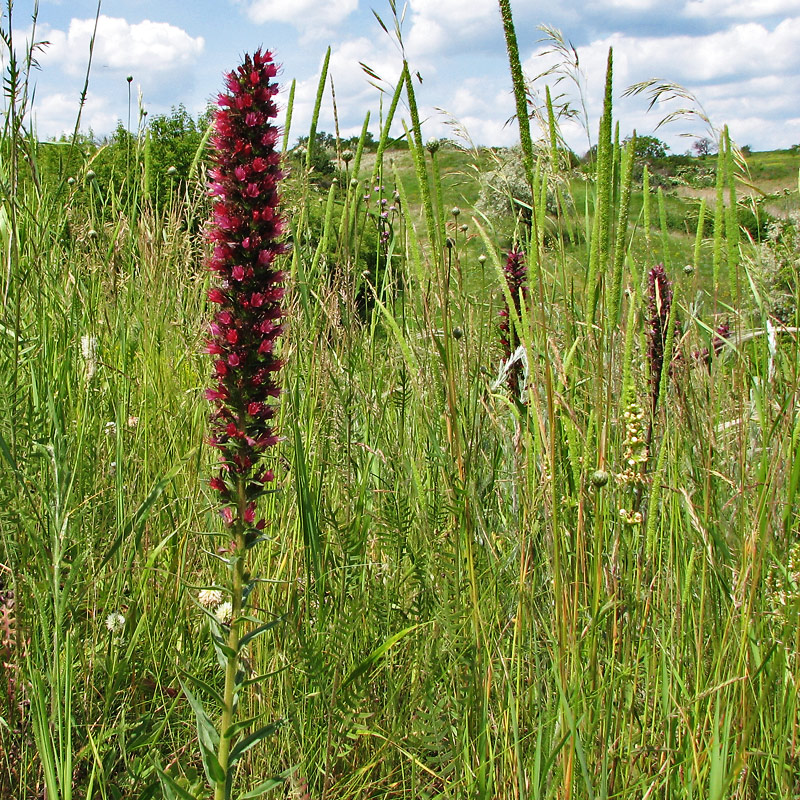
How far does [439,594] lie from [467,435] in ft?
1.20

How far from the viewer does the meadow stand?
1281mm

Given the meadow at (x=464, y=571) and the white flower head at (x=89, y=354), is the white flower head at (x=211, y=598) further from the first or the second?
the white flower head at (x=89, y=354)

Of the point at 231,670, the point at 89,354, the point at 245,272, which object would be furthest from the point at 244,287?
the point at 89,354

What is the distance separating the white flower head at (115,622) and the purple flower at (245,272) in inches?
18.8

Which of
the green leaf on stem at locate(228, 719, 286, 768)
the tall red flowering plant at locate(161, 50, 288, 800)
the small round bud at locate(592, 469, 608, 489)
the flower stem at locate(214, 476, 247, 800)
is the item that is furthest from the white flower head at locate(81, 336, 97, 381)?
the small round bud at locate(592, 469, 608, 489)

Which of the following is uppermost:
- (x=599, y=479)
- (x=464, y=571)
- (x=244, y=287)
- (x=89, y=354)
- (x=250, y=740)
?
(x=244, y=287)

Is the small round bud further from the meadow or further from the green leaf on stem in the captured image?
the green leaf on stem

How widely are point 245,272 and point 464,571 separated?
31.8 inches

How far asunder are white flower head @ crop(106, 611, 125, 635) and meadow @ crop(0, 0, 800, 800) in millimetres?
18

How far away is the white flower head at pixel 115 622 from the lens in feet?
5.41

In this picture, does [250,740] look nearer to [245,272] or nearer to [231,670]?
[231,670]

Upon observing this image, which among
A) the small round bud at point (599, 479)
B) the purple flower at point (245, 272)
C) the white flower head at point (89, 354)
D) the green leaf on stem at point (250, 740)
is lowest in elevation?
the green leaf on stem at point (250, 740)

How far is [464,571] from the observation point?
161cm

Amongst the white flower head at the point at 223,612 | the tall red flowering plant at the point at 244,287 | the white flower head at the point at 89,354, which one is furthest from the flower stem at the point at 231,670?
the white flower head at the point at 89,354
